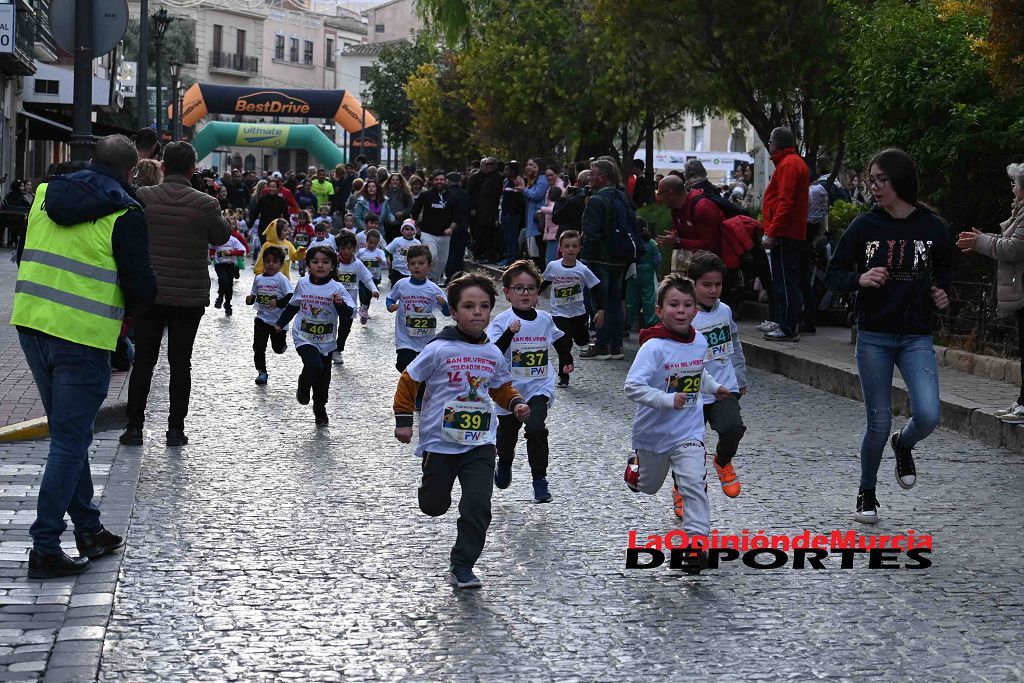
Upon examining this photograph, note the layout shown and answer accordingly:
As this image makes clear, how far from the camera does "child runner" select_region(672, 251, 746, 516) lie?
8.15m

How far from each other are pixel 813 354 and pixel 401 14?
392 feet

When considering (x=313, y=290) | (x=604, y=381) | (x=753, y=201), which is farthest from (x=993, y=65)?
(x=753, y=201)

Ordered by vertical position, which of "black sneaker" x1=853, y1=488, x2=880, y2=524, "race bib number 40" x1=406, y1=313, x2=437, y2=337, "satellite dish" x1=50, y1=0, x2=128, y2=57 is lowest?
"black sneaker" x1=853, y1=488, x2=880, y2=524

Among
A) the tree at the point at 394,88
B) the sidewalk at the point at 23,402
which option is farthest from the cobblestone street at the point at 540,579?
the tree at the point at 394,88

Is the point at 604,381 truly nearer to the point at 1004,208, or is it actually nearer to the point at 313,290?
the point at 313,290

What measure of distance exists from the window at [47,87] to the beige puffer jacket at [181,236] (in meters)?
40.3

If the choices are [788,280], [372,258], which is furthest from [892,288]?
[372,258]

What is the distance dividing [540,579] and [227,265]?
46.4ft

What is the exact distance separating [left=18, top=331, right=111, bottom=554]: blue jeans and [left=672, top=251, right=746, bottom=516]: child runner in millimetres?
2914

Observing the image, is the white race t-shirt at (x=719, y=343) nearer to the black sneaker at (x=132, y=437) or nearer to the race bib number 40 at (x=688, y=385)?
the race bib number 40 at (x=688, y=385)

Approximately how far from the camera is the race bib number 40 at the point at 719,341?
823cm

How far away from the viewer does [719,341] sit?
829 cm

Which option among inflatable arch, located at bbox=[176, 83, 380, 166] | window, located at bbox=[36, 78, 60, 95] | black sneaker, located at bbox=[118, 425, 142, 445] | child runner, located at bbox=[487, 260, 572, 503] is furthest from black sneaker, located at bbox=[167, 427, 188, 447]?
inflatable arch, located at bbox=[176, 83, 380, 166]

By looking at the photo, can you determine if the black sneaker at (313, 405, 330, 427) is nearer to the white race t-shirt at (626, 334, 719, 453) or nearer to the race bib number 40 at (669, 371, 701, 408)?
the white race t-shirt at (626, 334, 719, 453)
